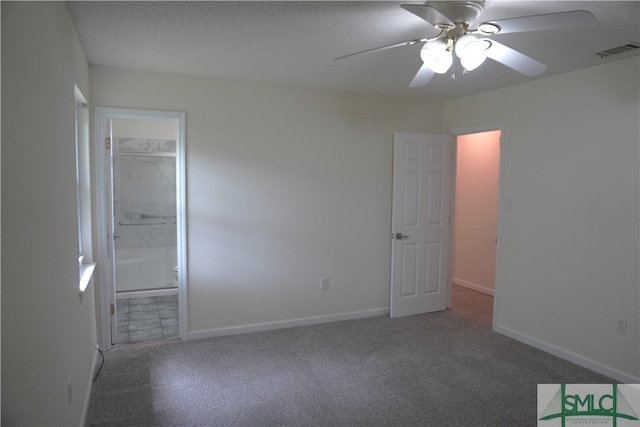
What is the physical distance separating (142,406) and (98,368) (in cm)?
73

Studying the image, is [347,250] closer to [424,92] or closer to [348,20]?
[424,92]

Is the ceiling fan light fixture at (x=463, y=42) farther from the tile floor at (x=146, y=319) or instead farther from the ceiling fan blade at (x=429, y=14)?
the tile floor at (x=146, y=319)

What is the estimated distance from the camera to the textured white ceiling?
2105 millimetres

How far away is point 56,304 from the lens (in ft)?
5.72

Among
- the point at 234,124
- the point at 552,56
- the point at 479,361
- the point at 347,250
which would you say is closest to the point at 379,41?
the point at 552,56

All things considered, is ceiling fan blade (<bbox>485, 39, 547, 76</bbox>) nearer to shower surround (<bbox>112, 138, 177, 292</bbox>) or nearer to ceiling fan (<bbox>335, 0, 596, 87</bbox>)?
ceiling fan (<bbox>335, 0, 596, 87</bbox>)

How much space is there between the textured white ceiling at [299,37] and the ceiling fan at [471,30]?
0.18m

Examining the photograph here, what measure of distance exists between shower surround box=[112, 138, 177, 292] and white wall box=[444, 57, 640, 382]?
12.7 feet

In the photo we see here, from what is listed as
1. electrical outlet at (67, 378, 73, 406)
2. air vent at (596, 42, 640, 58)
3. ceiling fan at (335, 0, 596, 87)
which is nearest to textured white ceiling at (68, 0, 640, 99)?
air vent at (596, 42, 640, 58)

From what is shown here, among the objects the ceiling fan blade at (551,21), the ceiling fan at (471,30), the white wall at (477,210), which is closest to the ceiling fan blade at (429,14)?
the ceiling fan at (471,30)

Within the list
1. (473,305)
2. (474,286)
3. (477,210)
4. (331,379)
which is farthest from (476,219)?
(331,379)

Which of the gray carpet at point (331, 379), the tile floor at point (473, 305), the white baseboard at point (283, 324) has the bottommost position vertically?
the gray carpet at point (331, 379)

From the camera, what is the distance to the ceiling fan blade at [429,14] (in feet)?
5.59

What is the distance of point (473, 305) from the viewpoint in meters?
4.79
